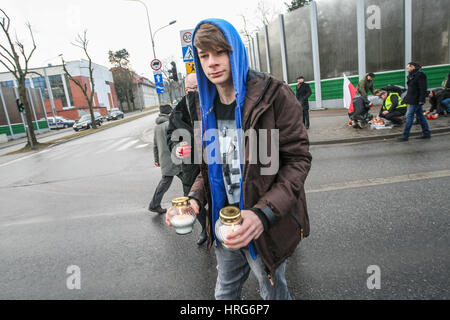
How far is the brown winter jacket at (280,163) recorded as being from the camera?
133 centimetres

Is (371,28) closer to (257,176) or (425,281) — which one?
(425,281)

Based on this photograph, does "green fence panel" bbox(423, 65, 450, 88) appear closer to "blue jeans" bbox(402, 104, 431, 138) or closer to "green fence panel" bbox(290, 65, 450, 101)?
"green fence panel" bbox(290, 65, 450, 101)

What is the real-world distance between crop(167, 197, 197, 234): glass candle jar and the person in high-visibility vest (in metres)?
9.56

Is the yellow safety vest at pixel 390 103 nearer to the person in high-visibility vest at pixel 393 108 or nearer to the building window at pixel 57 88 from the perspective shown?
the person in high-visibility vest at pixel 393 108

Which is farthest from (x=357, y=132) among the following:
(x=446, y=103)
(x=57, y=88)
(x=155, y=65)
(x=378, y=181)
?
(x=57, y=88)

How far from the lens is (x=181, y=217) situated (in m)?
1.42

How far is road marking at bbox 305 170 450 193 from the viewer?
15.0ft

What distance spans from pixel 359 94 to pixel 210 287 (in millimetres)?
9825

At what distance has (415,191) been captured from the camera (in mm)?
4055

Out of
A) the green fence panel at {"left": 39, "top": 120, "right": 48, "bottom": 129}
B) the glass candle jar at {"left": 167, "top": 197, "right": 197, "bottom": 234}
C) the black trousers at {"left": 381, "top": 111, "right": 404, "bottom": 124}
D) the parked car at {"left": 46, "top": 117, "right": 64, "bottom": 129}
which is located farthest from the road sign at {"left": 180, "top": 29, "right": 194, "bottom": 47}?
the parked car at {"left": 46, "top": 117, "right": 64, "bottom": 129}

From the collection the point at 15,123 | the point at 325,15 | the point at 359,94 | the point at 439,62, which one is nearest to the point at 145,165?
the point at 359,94

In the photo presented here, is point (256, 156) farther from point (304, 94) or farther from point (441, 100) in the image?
point (441, 100)

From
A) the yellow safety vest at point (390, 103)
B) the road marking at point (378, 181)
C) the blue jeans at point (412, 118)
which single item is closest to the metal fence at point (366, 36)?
the yellow safety vest at point (390, 103)

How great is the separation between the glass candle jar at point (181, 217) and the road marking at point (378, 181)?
3585 mm
